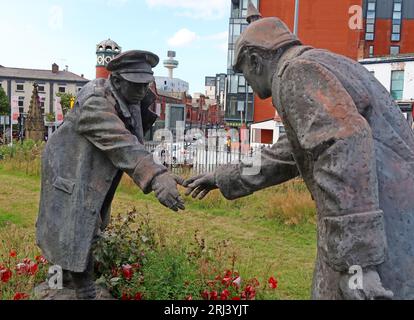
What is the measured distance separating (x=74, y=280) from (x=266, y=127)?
97.6ft

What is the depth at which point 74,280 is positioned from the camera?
12.1ft

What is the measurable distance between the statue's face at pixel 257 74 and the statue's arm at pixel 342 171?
39 cm

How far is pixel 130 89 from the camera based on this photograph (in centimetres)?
341

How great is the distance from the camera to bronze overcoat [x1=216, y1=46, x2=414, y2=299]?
5.24 feet

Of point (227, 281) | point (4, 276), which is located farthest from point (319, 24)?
point (4, 276)

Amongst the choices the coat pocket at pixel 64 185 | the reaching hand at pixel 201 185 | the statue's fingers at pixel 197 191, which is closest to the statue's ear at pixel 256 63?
the reaching hand at pixel 201 185

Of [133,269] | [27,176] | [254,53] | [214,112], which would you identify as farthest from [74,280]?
[214,112]

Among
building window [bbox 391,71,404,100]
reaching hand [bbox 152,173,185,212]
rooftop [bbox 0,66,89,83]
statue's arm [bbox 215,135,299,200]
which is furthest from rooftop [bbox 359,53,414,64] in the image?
rooftop [bbox 0,66,89,83]

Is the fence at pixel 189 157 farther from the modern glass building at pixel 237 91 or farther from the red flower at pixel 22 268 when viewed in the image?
the modern glass building at pixel 237 91

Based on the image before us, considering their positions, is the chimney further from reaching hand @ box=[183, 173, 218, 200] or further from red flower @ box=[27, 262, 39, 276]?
reaching hand @ box=[183, 173, 218, 200]

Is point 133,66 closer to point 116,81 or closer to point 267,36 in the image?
point 116,81

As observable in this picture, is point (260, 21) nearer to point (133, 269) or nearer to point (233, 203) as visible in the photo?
point (133, 269)

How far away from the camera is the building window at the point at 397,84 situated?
2808 cm

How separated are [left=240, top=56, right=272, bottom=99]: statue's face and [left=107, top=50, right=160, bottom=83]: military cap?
4.46 ft
